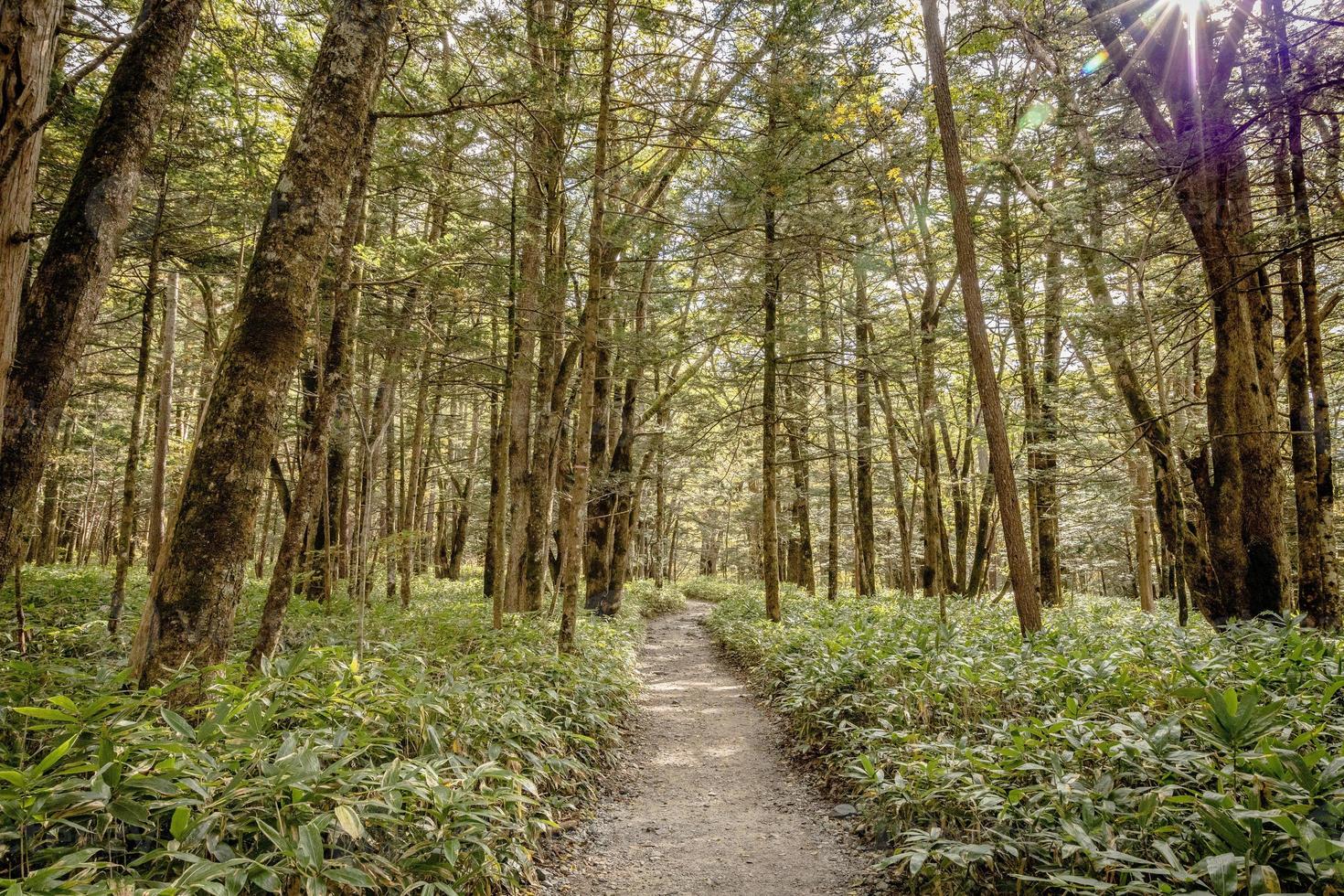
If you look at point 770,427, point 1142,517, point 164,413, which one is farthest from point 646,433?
point 1142,517

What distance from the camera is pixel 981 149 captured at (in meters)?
11.3

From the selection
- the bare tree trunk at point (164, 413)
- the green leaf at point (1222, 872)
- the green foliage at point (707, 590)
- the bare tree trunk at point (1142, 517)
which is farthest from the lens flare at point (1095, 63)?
the green foliage at point (707, 590)

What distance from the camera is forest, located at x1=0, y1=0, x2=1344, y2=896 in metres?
Answer: 2.76

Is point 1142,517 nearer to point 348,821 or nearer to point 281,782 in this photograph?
point 348,821

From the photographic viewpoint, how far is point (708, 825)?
15.6 ft

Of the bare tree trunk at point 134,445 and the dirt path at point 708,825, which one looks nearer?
the dirt path at point 708,825

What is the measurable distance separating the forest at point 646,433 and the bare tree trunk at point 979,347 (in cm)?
6

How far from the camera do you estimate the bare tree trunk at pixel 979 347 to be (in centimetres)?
662

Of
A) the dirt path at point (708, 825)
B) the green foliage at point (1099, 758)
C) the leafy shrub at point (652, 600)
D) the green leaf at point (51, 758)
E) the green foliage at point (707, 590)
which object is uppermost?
the green leaf at point (51, 758)

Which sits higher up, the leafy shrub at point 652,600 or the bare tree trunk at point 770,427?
the bare tree trunk at point 770,427

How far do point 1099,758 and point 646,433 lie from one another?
1190cm

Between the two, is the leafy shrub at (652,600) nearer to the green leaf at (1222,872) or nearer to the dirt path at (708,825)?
the dirt path at (708,825)

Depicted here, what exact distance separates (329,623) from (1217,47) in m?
12.5

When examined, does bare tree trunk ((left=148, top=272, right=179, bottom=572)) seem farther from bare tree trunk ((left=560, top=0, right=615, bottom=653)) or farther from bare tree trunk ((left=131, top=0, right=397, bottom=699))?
bare tree trunk ((left=131, top=0, right=397, bottom=699))
